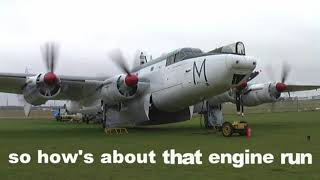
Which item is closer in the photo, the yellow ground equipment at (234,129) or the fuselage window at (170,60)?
the yellow ground equipment at (234,129)

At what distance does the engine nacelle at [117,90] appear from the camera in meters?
20.8

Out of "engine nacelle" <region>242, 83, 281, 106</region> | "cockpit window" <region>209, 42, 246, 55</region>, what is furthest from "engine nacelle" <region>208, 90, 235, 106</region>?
"cockpit window" <region>209, 42, 246, 55</region>

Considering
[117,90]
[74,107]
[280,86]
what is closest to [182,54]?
[117,90]

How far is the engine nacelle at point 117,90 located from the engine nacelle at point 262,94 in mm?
8675

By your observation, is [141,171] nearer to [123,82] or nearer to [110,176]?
[110,176]

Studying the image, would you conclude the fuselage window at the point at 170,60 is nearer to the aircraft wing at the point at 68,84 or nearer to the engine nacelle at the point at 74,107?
the aircraft wing at the point at 68,84

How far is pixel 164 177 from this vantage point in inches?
310

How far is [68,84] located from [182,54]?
6.49 meters

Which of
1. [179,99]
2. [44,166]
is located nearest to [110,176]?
[44,166]

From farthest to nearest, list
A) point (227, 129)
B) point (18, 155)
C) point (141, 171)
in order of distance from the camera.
A: point (227, 129) → point (18, 155) → point (141, 171)

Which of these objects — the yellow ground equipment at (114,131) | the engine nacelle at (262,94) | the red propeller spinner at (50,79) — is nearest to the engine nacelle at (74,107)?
the yellow ground equipment at (114,131)

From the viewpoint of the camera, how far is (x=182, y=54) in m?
20.7

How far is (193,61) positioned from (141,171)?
11.4 meters

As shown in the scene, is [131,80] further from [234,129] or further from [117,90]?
[234,129]
